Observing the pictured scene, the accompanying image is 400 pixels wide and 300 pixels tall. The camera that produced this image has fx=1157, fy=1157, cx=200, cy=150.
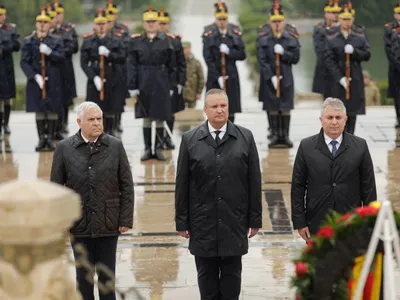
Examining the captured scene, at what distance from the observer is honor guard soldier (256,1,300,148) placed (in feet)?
52.8

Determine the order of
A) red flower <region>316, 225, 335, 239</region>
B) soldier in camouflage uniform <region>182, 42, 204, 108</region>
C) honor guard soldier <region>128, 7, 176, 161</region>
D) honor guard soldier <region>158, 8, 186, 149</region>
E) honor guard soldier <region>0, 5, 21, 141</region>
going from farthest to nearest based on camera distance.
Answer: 1. soldier in camouflage uniform <region>182, 42, 204, 108</region>
2. honor guard soldier <region>0, 5, 21, 141</region>
3. honor guard soldier <region>158, 8, 186, 149</region>
4. honor guard soldier <region>128, 7, 176, 161</region>
5. red flower <region>316, 225, 335, 239</region>

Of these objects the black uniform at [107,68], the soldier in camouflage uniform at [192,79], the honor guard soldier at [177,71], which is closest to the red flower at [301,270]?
the honor guard soldier at [177,71]

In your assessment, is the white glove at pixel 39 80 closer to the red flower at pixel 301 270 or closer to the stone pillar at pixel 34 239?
the red flower at pixel 301 270

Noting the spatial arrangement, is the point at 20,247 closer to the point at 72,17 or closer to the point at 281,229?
the point at 281,229

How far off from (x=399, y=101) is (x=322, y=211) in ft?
31.4

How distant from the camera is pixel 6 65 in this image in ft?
56.9

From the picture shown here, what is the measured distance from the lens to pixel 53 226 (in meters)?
3.93

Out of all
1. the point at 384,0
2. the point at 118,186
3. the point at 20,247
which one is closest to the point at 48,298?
the point at 20,247

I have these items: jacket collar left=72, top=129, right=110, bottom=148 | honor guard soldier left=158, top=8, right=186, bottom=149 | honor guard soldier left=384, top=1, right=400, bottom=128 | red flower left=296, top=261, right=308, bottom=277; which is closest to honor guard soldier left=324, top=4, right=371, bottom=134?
honor guard soldier left=384, top=1, right=400, bottom=128

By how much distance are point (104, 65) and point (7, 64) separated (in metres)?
1.92

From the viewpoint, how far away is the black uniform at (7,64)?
56.0 ft

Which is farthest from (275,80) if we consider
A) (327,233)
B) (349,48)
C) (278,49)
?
(327,233)

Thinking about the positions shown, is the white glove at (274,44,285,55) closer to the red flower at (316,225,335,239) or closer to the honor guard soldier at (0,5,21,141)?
the honor guard soldier at (0,5,21,141)

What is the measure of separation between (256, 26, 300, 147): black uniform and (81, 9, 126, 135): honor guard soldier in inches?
A: 78.4
